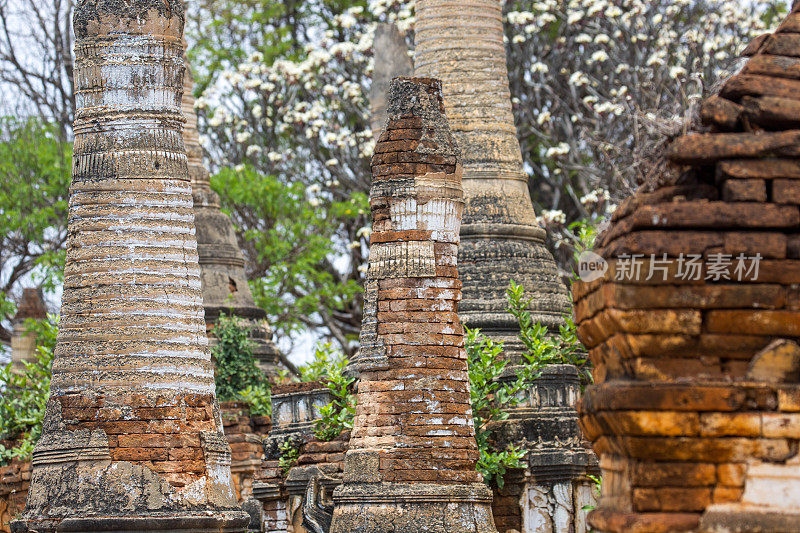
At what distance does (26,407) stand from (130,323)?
5699 mm

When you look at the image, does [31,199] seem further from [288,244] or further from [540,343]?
[540,343]

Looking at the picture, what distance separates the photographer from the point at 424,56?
50.5ft

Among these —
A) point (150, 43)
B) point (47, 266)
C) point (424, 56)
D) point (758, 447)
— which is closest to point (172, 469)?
point (150, 43)

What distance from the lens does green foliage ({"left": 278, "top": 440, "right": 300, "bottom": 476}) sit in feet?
42.2

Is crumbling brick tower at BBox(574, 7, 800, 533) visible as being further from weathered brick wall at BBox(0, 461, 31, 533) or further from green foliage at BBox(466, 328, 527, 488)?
weathered brick wall at BBox(0, 461, 31, 533)

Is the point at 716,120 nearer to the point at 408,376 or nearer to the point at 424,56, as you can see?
the point at 408,376

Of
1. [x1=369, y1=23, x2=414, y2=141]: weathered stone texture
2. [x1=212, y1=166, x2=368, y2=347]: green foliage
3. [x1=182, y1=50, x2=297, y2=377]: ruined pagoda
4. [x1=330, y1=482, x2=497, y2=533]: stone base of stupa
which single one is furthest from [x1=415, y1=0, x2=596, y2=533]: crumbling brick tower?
[x1=212, y1=166, x2=368, y2=347]: green foliage

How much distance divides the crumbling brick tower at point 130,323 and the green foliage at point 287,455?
2.98m

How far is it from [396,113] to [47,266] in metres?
13.1

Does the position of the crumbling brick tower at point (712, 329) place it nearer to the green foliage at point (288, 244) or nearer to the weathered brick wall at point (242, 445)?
the weathered brick wall at point (242, 445)

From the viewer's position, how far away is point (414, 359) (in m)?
9.84

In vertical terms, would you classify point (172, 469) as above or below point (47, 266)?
below

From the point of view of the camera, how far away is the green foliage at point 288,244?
22.0 metres

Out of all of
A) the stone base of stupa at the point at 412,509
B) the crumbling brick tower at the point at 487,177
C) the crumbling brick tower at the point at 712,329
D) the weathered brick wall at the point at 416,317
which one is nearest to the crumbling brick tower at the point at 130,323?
the stone base of stupa at the point at 412,509
